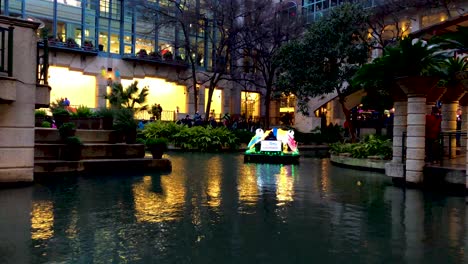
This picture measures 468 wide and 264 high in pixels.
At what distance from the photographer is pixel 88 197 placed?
963 cm

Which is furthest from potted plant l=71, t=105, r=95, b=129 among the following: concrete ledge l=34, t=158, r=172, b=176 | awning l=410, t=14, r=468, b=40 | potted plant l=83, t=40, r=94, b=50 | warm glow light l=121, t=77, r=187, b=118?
warm glow light l=121, t=77, r=187, b=118

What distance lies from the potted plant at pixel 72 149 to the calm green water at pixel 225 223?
5.81 ft

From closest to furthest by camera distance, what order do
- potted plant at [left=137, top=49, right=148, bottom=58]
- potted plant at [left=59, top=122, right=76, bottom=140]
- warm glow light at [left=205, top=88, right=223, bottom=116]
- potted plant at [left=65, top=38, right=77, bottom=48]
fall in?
potted plant at [left=59, top=122, right=76, bottom=140]
potted plant at [left=65, top=38, right=77, bottom=48]
potted plant at [left=137, top=49, right=148, bottom=58]
warm glow light at [left=205, top=88, right=223, bottom=116]

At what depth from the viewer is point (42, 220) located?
7.26 meters

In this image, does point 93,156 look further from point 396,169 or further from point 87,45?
point 87,45

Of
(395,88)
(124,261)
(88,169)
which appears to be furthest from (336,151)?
(124,261)

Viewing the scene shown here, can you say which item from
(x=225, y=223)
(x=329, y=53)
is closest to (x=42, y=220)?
(x=225, y=223)

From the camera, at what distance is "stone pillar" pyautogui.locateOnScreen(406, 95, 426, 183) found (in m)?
12.4

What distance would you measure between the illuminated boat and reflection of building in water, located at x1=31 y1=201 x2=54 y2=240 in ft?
38.7

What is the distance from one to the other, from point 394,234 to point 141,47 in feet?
131

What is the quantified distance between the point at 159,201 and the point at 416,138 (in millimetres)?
7366

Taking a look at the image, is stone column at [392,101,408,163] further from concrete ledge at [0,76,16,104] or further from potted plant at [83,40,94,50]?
potted plant at [83,40,94,50]

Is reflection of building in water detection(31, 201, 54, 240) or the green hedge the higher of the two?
the green hedge

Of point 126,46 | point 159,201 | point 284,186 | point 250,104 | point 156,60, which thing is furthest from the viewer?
point 250,104
